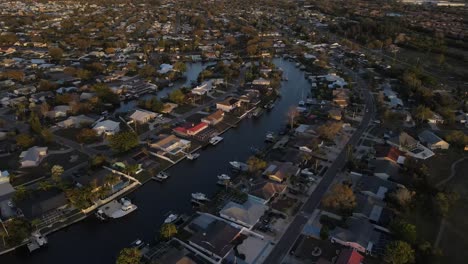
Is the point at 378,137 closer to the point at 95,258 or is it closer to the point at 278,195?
the point at 278,195

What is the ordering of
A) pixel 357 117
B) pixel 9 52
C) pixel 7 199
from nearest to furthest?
pixel 7 199, pixel 357 117, pixel 9 52

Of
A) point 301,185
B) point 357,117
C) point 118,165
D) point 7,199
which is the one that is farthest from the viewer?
point 357,117

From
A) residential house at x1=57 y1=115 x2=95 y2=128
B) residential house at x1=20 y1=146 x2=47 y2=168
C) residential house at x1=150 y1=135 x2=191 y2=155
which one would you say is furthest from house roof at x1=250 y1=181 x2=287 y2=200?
residential house at x1=57 y1=115 x2=95 y2=128

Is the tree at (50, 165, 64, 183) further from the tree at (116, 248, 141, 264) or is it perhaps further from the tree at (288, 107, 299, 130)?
the tree at (288, 107, 299, 130)

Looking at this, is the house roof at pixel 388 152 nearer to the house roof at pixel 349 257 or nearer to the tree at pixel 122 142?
the house roof at pixel 349 257

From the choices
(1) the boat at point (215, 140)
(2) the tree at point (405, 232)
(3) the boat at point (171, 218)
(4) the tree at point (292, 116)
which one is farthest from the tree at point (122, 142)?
(2) the tree at point (405, 232)

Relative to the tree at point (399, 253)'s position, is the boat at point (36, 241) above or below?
below

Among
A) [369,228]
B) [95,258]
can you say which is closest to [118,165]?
[95,258]

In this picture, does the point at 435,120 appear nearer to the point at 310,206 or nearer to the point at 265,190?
the point at 310,206
